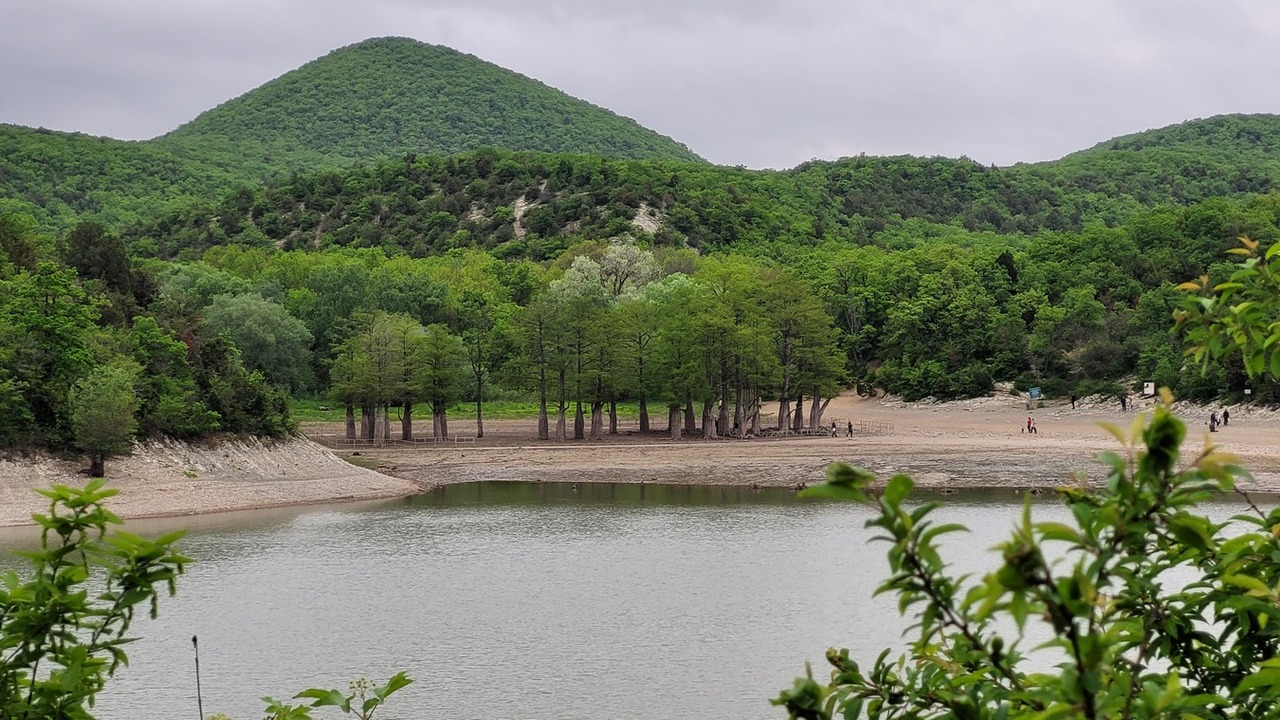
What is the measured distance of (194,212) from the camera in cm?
12156

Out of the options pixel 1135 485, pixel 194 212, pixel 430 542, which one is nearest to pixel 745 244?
pixel 194 212

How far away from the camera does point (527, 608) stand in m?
26.3

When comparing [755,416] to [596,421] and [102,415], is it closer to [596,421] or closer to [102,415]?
[596,421]

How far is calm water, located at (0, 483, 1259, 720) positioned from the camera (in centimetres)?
2009

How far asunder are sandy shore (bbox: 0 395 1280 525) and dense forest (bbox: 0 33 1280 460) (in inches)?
63.5

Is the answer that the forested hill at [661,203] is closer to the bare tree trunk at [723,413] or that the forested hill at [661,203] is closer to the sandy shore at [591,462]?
the bare tree trunk at [723,413]

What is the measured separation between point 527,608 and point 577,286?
44.4 m

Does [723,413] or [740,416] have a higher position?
[723,413]

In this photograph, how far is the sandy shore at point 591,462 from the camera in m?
40.2

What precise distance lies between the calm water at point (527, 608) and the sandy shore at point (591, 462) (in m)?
3.90

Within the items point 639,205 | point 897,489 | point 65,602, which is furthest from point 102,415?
point 639,205

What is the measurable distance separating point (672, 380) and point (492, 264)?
130 ft

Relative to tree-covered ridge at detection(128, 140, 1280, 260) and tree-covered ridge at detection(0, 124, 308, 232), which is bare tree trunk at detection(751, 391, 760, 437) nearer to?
tree-covered ridge at detection(128, 140, 1280, 260)

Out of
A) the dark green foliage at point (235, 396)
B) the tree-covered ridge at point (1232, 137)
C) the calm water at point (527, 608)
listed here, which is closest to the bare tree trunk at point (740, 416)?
the calm water at point (527, 608)
